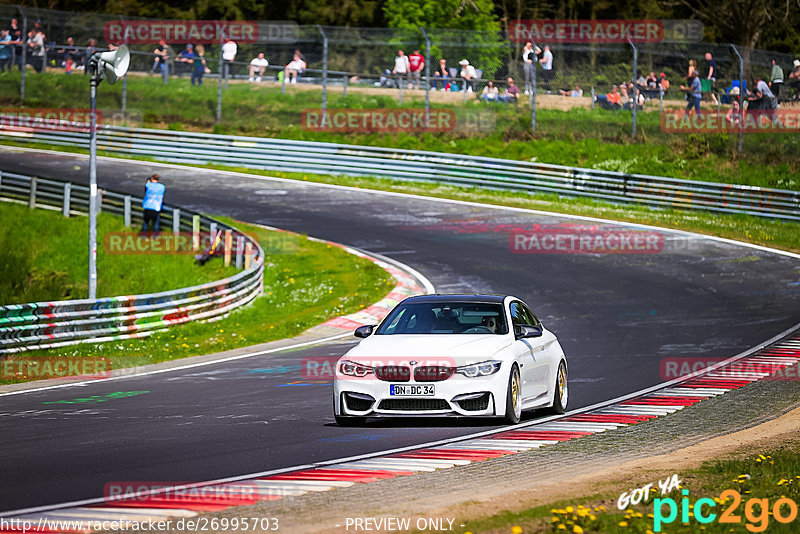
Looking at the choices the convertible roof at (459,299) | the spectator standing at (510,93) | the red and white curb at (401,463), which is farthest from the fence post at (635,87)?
the convertible roof at (459,299)

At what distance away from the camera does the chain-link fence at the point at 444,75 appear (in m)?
33.5

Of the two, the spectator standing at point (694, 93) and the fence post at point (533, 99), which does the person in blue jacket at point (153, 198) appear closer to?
the fence post at point (533, 99)

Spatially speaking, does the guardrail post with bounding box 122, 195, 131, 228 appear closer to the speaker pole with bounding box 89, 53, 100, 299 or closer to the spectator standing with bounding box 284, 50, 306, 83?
the spectator standing with bounding box 284, 50, 306, 83

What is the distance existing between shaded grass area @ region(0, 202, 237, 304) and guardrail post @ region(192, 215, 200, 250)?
15.1 inches

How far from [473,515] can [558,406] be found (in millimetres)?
5302

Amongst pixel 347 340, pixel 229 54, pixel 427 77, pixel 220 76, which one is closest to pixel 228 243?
pixel 347 340

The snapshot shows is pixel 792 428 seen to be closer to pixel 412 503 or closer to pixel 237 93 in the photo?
pixel 412 503

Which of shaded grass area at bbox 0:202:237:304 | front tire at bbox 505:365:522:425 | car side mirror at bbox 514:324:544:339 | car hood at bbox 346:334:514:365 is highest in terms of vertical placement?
car side mirror at bbox 514:324:544:339

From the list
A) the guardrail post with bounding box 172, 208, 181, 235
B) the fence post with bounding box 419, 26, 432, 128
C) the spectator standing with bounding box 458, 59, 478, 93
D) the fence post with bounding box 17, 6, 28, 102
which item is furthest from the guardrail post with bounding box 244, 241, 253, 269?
the fence post with bounding box 17, 6, 28, 102

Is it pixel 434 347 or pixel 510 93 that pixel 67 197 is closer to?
pixel 510 93

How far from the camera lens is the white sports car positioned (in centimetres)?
1095

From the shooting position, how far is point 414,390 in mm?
10914

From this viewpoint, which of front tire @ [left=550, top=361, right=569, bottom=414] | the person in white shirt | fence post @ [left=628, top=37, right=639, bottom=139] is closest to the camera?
front tire @ [left=550, top=361, right=569, bottom=414]

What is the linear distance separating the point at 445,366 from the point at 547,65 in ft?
83.2
